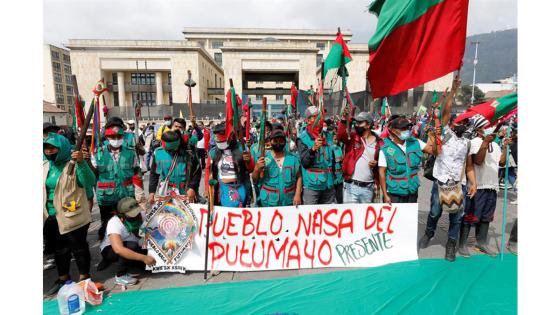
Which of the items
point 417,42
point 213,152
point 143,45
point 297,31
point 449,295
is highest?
point 297,31

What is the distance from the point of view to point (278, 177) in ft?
13.4

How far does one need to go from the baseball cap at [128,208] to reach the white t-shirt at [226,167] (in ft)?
3.51

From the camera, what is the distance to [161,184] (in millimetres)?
4191

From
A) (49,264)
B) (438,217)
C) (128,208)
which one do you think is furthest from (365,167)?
(49,264)

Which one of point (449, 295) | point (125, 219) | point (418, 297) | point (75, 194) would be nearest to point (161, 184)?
point (125, 219)

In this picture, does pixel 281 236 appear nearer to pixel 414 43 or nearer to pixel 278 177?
pixel 278 177

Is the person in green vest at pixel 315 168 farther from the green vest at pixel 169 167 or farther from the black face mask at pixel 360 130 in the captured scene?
the green vest at pixel 169 167

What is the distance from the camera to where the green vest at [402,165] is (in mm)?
4145

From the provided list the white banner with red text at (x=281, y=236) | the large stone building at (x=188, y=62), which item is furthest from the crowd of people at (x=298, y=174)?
the large stone building at (x=188, y=62)

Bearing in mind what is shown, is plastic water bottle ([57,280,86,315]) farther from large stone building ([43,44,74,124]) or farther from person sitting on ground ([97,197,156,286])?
large stone building ([43,44,74,124])

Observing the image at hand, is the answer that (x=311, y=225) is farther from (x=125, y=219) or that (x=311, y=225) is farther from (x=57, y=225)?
(x=57, y=225)

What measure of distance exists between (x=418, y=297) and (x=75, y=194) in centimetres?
375

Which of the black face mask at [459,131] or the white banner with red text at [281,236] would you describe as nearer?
the white banner with red text at [281,236]

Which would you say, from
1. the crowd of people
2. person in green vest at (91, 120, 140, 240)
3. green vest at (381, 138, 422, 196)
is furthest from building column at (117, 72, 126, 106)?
green vest at (381, 138, 422, 196)
